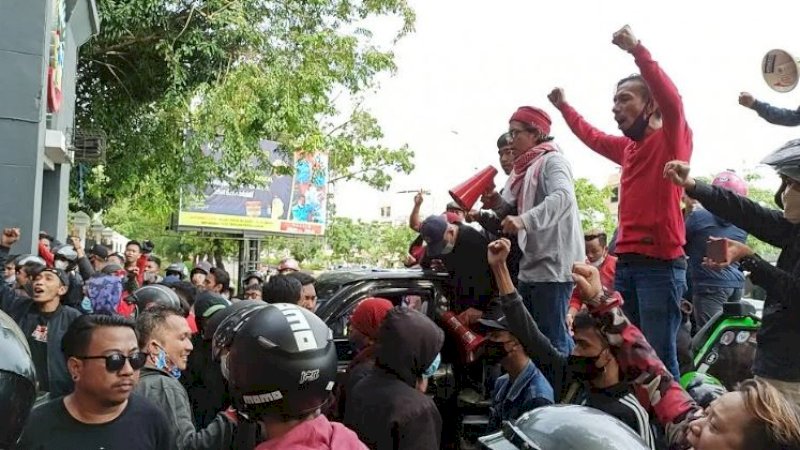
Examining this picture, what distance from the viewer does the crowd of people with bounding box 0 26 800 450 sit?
7.48 feet

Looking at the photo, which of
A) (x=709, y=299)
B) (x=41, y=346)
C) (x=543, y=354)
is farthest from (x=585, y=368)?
(x=41, y=346)

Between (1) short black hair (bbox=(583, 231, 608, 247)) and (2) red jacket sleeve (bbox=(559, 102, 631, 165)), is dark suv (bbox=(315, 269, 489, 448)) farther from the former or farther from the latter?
(1) short black hair (bbox=(583, 231, 608, 247))

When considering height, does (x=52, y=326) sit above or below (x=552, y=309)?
below

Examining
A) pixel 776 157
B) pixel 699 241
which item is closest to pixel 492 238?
pixel 699 241

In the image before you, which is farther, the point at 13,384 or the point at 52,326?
the point at 52,326

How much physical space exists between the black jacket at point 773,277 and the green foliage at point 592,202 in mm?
29047

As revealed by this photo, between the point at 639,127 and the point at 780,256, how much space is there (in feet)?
3.09

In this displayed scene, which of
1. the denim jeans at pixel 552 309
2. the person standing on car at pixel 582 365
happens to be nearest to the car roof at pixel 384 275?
the denim jeans at pixel 552 309

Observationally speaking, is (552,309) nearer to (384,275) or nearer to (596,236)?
(384,275)

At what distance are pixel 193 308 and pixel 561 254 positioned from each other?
3.25m

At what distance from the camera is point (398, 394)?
11.2ft

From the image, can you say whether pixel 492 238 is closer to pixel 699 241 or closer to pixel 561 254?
pixel 561 254

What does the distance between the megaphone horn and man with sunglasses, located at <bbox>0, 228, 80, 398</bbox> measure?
4.72 metres

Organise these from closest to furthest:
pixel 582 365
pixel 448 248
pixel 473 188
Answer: pixel 582 365 < pixel 473 188 < pixel 448 248
